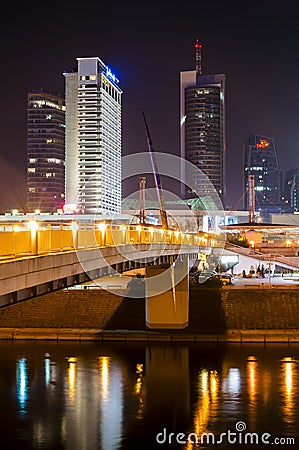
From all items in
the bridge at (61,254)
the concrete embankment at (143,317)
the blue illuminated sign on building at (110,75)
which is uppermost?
the blue illuminated sign on building at (110,75)

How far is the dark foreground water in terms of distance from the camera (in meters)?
19.2

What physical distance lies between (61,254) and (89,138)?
15742cm

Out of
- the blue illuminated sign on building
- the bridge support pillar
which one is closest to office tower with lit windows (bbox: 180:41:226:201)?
the blue illuminated sign on building

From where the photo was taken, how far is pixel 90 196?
16775cm

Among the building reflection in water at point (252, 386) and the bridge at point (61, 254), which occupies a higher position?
the bridge at point (61, 254)

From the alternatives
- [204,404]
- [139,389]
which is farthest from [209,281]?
[204,404]

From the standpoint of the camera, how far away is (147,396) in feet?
78.2

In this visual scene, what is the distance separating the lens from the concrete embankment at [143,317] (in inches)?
1361

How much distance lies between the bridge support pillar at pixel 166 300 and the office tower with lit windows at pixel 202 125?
6112 inches

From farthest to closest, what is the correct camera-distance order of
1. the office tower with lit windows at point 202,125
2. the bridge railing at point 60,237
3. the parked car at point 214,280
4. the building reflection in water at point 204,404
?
the office tower with lit windows at point 202,125, the parked car at point 214,280, the building reflection in water at point 204,404, the bridge railing at point 60,237

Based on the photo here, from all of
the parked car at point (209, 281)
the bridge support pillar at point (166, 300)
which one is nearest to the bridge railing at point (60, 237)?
the bridge support pillar at point (166, 300)

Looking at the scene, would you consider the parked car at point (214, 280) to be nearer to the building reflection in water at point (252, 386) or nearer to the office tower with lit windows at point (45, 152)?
the building reflection in water at point (252, 386)

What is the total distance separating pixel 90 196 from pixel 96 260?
15044cm

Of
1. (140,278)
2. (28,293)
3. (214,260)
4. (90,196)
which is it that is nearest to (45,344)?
(140,278)
